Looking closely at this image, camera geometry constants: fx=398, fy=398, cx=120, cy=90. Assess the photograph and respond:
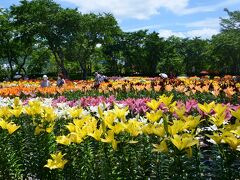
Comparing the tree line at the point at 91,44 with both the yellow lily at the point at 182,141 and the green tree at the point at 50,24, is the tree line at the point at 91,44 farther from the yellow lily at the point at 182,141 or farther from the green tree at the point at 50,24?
the yellow lily at the point at 182,141

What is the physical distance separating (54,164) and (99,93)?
9813 mm

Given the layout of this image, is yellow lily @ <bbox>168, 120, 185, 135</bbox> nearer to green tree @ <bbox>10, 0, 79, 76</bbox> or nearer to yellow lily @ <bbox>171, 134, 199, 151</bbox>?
yellow lily @ <bbox>171, 134, 199, 151</bbox>

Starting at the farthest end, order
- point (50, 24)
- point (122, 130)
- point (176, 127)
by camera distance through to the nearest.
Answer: point (50, 24)
point (122, 130)
point (176, 127)

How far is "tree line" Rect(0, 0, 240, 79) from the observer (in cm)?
3988

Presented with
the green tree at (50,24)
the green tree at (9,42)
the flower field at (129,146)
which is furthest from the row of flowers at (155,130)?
the green tree at (9,42)

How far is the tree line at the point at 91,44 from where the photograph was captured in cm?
3988

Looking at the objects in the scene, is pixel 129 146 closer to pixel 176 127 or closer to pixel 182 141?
pixel 176 127

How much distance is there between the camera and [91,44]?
43125 mm

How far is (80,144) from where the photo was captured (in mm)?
4043

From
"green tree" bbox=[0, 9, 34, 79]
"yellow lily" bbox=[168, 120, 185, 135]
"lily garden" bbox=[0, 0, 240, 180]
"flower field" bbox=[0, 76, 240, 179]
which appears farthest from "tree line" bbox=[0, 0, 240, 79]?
"yellow lily" bbox=[168, 120, 185, 135]

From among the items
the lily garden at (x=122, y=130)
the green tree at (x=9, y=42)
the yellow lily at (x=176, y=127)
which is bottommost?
the lily garden at (x=122, y=130)

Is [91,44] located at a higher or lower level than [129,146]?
higher

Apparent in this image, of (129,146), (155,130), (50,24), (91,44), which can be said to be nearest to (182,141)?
(155,130)

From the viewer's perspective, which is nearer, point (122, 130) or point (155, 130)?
point (155, 130)
